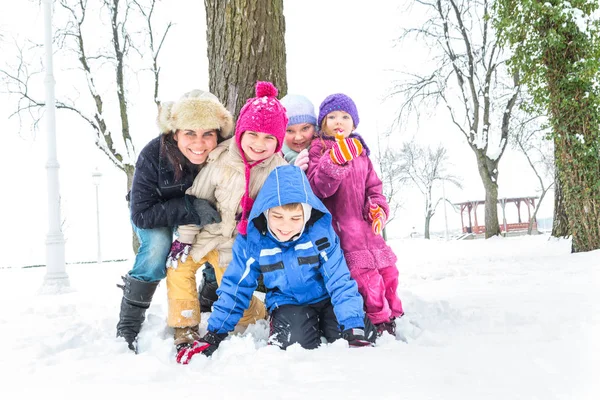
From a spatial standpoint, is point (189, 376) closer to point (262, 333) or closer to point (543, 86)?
point (262, 333)

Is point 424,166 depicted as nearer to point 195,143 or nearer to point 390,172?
point 390,172

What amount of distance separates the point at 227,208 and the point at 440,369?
151 cm

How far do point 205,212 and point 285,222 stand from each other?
0.51 m

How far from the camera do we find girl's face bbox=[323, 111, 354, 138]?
115 inches

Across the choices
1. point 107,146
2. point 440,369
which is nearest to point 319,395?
point 440,369

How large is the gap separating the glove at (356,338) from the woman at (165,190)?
102 centimetres

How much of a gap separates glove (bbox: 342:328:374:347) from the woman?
102cm

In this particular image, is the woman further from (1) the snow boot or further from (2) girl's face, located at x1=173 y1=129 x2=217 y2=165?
(1) the snow boot

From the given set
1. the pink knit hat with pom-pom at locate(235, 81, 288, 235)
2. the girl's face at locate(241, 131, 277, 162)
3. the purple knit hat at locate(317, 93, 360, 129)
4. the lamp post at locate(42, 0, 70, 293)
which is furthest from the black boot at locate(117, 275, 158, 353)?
the lamp post at locate(42, 0, 70, 293)

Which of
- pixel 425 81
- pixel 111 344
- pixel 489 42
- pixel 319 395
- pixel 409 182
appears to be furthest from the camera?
pixel 409 182

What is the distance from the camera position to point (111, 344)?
250cm

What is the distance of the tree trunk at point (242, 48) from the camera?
3.55 m

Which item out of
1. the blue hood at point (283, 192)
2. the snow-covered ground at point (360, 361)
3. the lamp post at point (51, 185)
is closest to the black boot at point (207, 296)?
the snow-covered ground at point (360, 361)

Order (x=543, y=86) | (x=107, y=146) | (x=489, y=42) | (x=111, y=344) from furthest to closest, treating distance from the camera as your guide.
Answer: (x=489, y=42) → (x=107, y=146) → (x=543, y=86) → (x=111, y=344)
